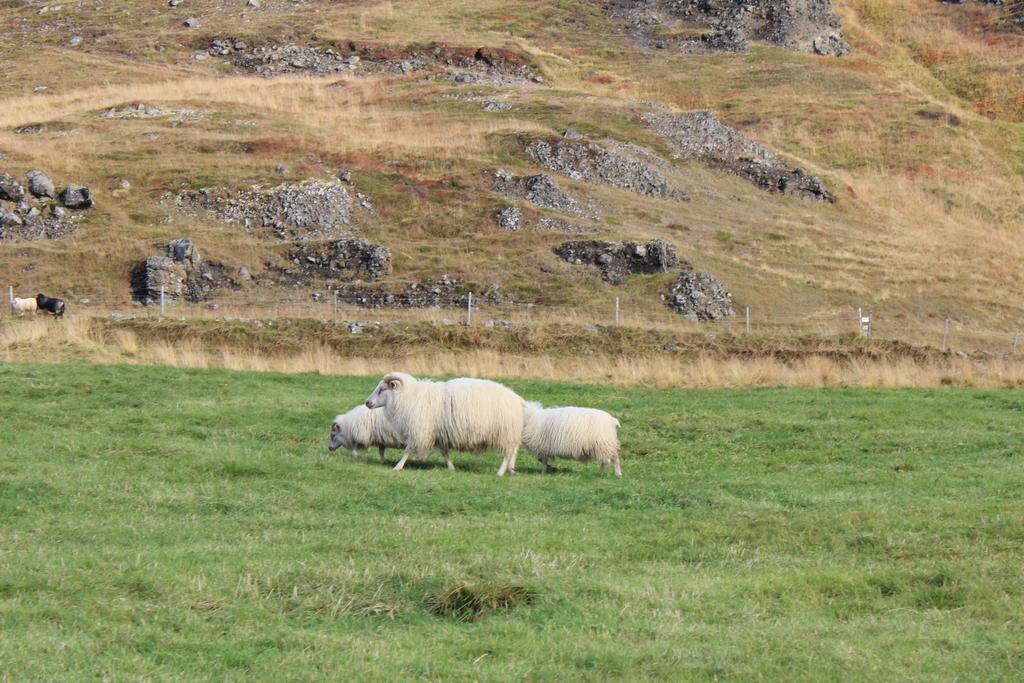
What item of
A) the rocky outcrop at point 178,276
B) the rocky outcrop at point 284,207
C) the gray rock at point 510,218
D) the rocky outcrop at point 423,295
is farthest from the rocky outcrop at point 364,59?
the rocky outcrop at point 178,276

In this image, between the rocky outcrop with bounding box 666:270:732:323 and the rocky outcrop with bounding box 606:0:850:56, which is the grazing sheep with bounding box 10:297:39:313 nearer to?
the rocky outcrop with bounding box 666:270:732:323

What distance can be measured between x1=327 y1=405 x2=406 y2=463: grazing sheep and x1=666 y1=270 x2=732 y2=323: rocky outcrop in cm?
2827

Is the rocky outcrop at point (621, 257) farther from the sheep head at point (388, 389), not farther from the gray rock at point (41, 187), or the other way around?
the sheep head at point (388, 389)

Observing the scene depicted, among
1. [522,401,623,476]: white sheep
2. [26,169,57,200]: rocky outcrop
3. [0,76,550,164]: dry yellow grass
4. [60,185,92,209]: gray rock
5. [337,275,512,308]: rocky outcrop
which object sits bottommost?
[337,275,512,308]: rocky outcrop

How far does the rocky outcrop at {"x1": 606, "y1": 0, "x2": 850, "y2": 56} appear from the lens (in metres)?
109

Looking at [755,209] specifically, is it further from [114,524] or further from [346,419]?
[114,524]

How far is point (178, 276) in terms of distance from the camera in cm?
4853

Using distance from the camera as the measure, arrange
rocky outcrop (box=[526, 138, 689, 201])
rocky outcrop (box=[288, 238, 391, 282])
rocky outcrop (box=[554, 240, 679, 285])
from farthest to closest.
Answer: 1. rocky outcrop (box=[526, 138, 689, 201])
2. rocky outcrop (box=[554, 240, 679, 285])
3. rocky outcrop (box=[288, 238, 391, 282])

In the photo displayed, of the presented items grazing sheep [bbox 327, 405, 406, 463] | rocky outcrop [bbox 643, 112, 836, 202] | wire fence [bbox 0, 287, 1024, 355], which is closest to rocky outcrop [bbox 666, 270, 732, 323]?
wire fence [bbox 0, 287, 1024, 355]

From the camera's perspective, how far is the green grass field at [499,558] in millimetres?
9406

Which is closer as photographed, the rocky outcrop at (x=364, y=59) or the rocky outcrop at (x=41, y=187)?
the rocky outcrop at (x=41, y=187)

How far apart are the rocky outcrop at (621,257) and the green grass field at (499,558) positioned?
29164mm

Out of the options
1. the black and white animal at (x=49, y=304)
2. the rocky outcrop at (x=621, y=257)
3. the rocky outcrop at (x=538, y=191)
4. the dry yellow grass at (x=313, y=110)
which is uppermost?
the dry yellow grass at (x=313, y=110)

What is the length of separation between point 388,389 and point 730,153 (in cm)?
5677
